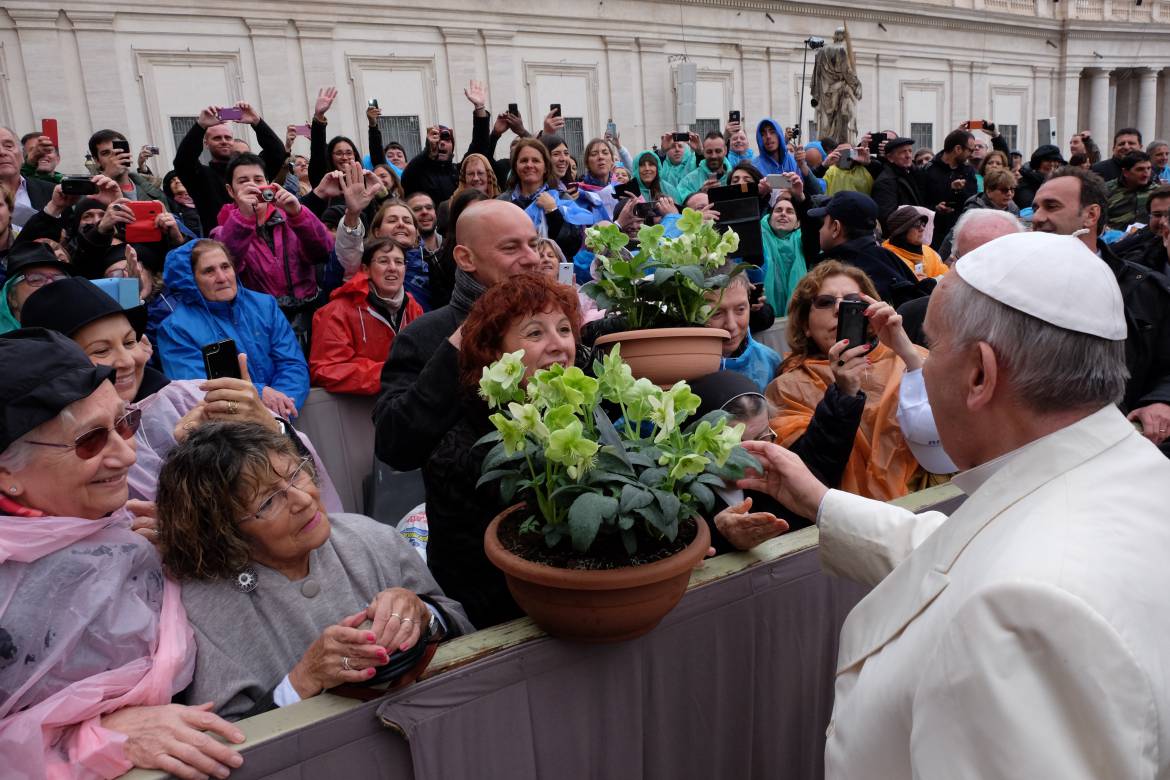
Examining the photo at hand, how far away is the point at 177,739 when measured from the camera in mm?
1504

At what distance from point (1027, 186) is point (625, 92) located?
14.6 metres

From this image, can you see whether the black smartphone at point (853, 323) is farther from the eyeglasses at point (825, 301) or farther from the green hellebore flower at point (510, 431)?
the green hellebore flower at point (510, 431)

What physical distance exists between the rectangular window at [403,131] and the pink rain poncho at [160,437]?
18081mm

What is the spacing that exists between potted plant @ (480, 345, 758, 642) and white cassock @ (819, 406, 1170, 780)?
46 cm

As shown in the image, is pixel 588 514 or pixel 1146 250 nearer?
pixel 588 514

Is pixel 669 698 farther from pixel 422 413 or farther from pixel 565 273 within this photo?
pixel 565 273

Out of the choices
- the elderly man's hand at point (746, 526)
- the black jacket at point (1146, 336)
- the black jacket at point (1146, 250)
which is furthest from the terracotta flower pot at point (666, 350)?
the black jacket at point (1146, 250)

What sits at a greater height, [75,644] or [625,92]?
[625,92]

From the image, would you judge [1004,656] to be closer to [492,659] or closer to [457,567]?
[492,659]

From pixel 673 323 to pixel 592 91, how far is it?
2169 cm

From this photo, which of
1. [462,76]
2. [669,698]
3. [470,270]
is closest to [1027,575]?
[669,698]

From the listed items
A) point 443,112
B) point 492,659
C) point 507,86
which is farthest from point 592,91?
point 492,659

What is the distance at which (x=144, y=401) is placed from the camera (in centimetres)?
294

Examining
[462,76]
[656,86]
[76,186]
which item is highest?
[462,76]
